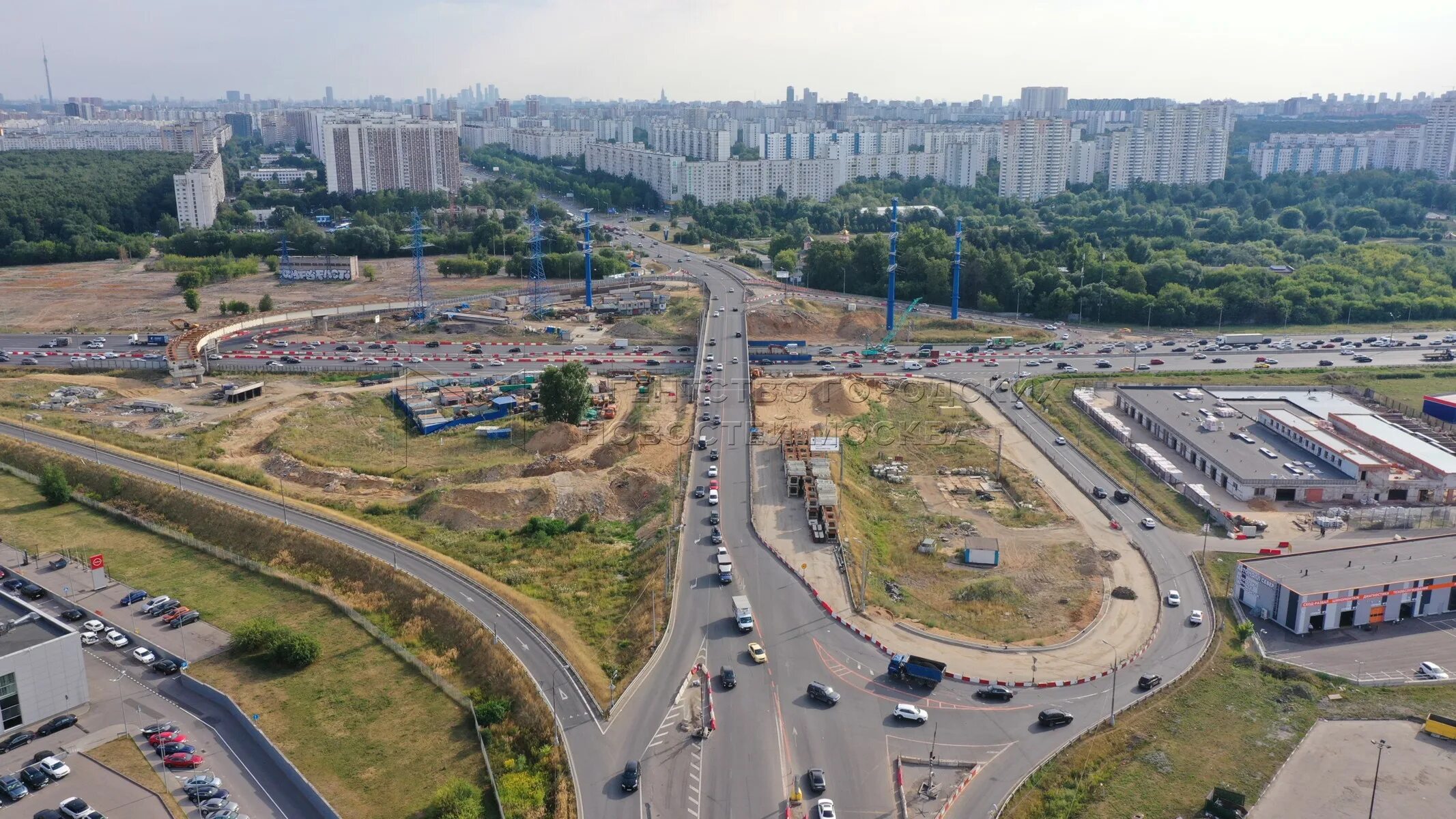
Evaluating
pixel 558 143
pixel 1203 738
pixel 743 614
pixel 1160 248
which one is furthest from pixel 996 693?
pixel 558 143

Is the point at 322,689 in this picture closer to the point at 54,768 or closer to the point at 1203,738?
the point at 54,768

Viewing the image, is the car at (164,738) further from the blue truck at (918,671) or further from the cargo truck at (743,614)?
the blue truck at (918,671)

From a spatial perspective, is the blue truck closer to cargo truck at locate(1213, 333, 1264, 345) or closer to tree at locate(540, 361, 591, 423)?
tree at locate(540, 361, 591, 423)

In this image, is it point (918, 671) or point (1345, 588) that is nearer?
point (918, 671)

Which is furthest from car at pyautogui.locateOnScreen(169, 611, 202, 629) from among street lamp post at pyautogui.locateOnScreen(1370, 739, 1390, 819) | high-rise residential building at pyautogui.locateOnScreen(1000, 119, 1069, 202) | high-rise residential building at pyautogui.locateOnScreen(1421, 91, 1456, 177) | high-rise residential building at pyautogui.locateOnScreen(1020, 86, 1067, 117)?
high-rise residential building at pyautogui.locateOnScreen(1020, 86, 1067, 117)

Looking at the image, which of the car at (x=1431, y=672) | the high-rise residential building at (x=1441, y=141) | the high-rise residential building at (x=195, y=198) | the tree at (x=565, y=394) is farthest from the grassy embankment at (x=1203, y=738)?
the high-rise residential building at (x=1441, y=141)
